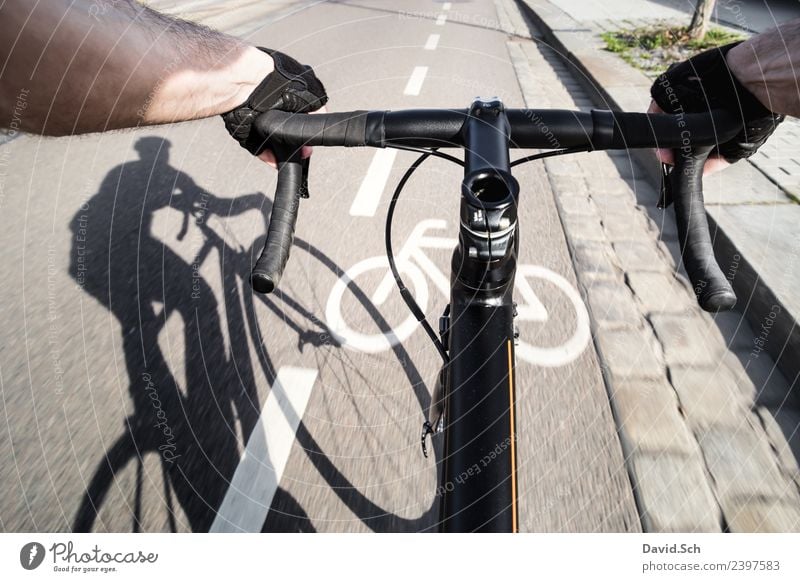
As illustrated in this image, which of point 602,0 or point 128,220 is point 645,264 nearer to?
point 128,220

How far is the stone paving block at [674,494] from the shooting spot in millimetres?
1633

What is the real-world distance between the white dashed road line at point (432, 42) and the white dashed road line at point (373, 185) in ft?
17.2

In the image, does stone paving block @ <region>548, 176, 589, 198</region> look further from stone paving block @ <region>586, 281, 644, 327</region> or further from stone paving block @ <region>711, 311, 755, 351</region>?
stone paving block @ <region>711, 311, 755, 351</region>

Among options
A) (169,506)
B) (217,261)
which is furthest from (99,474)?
(217,261)

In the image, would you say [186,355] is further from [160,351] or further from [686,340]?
[686,340]

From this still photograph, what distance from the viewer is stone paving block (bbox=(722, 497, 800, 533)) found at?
1611 mm

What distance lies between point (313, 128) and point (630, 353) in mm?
2120

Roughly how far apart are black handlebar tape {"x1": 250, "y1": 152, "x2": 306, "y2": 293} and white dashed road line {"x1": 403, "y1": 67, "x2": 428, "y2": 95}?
5.67 metres

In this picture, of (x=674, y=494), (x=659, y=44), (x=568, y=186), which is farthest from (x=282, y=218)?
(x=659, y=44)

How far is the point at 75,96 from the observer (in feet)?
2.47

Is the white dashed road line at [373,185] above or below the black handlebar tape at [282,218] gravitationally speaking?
below

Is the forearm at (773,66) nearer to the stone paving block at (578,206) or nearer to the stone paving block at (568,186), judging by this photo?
the stone paving block at (578,206)

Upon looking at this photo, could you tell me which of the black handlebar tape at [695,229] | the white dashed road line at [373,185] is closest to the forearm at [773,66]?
the black handlebar tape at [695,229]

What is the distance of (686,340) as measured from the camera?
2.35m
